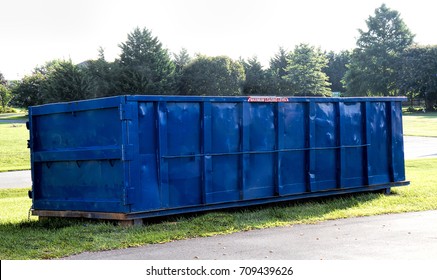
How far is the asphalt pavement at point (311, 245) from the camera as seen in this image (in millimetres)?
7238

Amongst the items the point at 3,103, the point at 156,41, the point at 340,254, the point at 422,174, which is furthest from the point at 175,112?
the point at 3,103

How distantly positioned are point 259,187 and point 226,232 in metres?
2.08

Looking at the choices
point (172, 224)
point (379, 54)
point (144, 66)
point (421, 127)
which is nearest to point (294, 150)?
point (172, 224)

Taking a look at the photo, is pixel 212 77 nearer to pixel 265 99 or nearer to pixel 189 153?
pixel 265 99

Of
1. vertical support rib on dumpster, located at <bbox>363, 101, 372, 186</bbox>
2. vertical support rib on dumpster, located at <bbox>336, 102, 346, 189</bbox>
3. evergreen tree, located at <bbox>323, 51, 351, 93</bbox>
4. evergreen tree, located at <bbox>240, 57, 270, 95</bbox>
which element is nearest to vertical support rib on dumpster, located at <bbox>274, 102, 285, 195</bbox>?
vertical support rib on dumpster, located at <bbox>336, 102, 346, 189</bbox>

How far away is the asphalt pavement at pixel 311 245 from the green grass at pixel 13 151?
66.5 ft

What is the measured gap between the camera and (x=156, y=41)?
8144cm

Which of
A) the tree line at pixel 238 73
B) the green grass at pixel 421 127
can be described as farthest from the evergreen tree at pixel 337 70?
the green grass at pixel 421 127

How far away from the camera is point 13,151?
34750 mm

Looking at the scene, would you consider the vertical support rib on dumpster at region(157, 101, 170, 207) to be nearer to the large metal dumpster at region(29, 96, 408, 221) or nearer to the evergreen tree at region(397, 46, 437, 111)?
the large metal dumpster at region(29, 96, 408, 221)

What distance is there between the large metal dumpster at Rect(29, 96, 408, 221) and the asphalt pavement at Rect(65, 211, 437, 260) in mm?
1458

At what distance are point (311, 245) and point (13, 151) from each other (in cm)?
2960

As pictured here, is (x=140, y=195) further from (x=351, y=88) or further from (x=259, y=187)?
(x=351, y=88)

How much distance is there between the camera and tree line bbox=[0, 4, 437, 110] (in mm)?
74750
